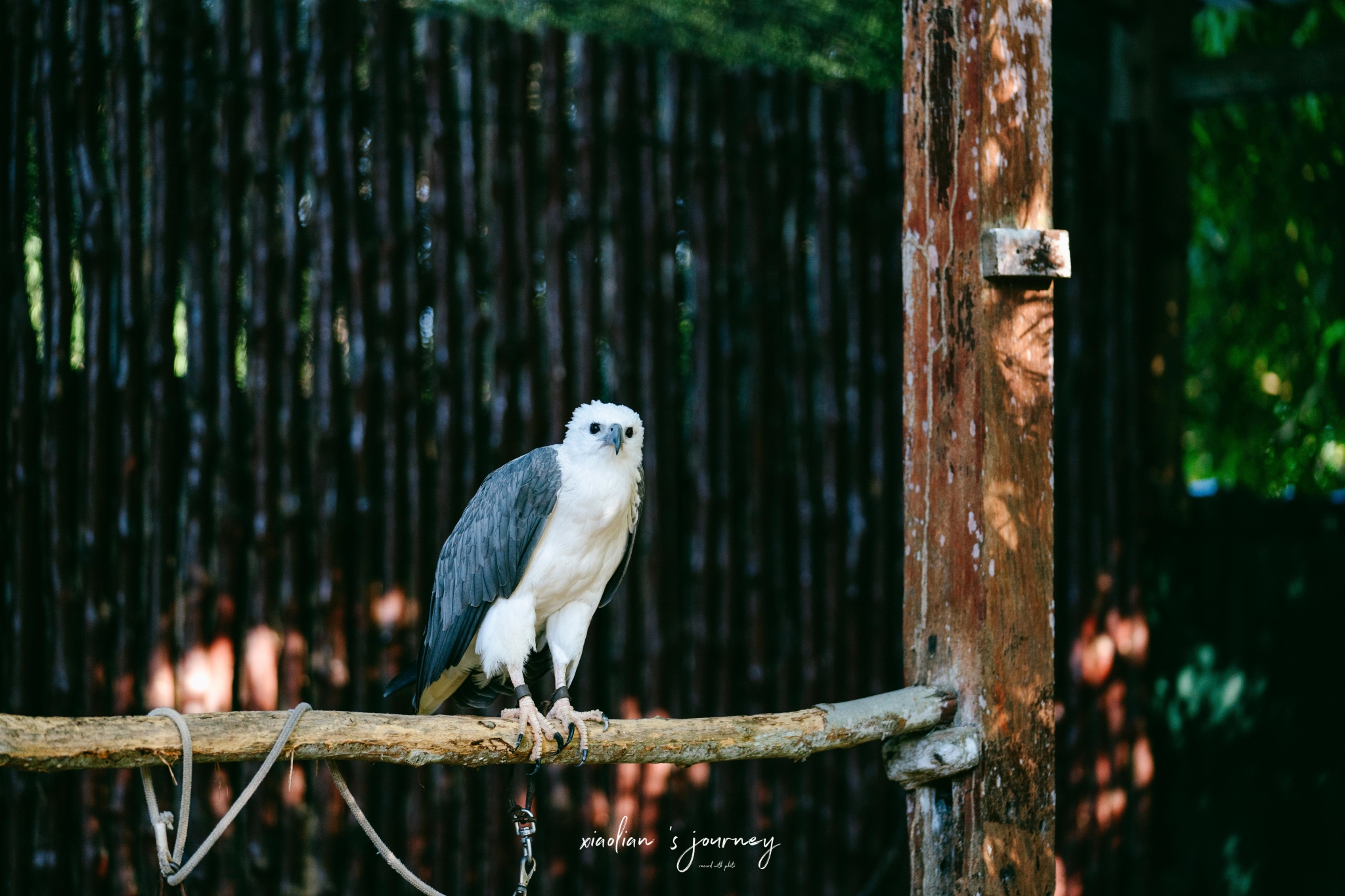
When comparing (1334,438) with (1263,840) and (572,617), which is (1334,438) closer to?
(1263,840)

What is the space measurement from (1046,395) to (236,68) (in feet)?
8.99

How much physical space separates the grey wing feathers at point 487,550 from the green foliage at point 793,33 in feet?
10.6

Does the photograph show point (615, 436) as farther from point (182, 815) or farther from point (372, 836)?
point (182, 815)

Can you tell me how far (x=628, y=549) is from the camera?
296 centimetres

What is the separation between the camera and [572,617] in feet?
9.47

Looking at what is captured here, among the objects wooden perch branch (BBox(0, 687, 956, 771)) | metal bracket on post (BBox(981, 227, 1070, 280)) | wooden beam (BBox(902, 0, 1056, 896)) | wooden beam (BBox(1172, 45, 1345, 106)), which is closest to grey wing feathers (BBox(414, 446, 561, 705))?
wooden perch branch (BBox(0, 687, 956, 771))

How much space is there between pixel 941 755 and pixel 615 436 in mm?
1084

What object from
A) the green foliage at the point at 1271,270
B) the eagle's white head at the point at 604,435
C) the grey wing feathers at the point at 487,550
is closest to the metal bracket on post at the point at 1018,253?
the eagle's white head at the point at 604,435

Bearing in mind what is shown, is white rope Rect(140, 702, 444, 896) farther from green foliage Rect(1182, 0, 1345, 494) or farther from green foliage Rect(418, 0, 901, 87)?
green foliage Rect(1182, 0, 1345, 494)

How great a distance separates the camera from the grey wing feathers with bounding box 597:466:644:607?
2.84 m

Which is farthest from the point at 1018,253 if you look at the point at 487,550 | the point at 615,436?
the point at 487,550

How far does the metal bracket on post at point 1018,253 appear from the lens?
2381 mm

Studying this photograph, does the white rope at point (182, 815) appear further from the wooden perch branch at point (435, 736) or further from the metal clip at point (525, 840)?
the metal clip at point (525, 840)

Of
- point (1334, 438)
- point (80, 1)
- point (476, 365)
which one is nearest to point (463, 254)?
point (476, 365)
